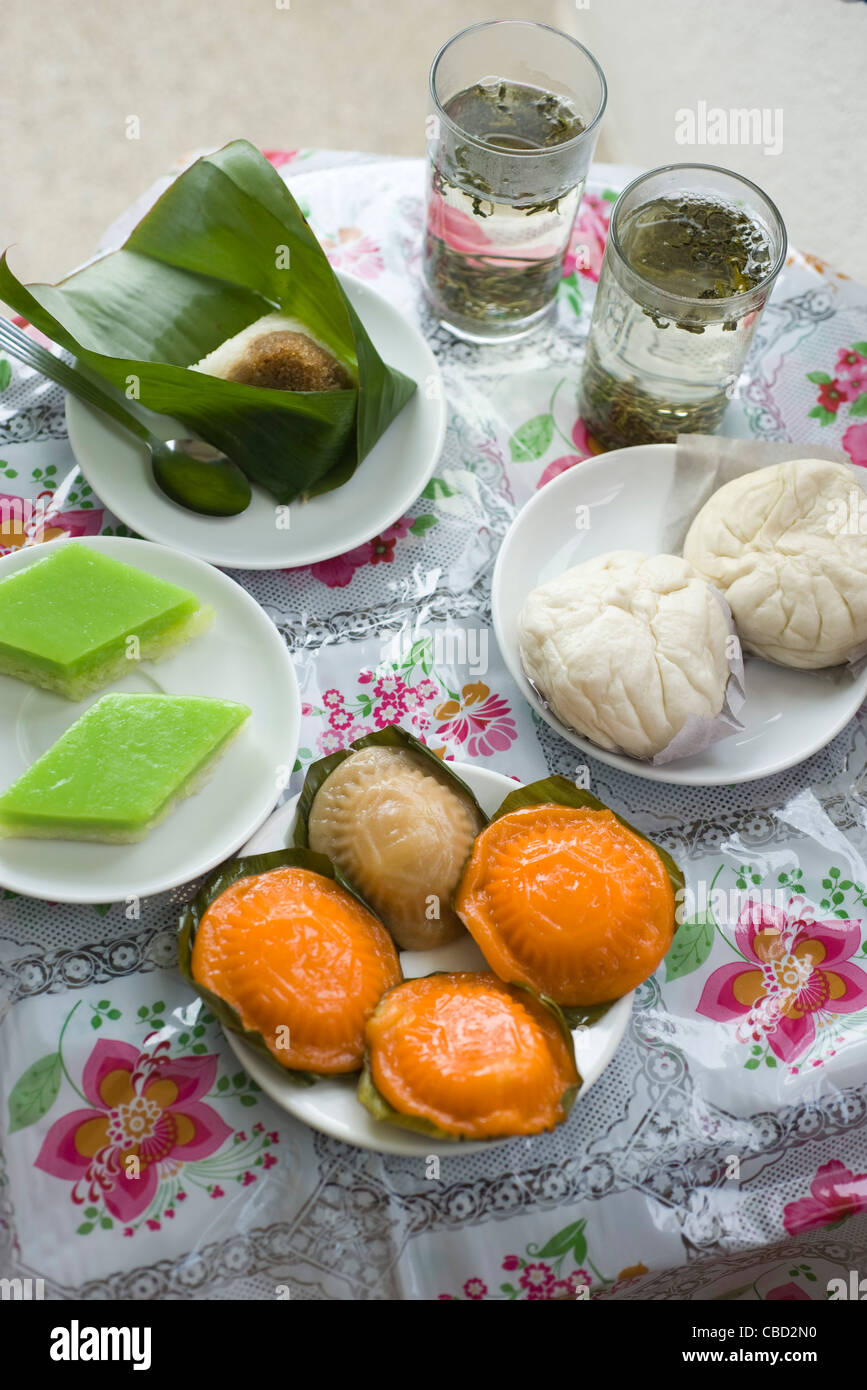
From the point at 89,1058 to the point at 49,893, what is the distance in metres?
0.15

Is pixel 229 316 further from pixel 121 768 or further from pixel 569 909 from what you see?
pixel 569 909

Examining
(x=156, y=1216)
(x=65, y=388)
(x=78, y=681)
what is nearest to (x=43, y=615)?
(x=78, y=681)

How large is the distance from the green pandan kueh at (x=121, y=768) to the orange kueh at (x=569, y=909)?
0.91 ft

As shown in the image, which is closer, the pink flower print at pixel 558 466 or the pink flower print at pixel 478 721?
the pink flower print at pixel 478 721

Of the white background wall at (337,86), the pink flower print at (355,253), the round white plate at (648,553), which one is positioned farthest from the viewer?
the white background wall at (337,86)

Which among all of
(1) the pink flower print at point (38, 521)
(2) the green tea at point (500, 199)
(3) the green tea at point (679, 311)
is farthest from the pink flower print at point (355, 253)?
(1) the pink flower print at point (38, 521)

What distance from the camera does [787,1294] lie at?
113 centimetres

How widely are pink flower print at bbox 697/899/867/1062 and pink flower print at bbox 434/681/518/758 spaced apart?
30 cm

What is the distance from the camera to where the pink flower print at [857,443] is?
132 centimetres

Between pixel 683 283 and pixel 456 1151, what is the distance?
34.5 inches

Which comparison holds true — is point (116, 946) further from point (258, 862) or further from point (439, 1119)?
point (439, 1119)

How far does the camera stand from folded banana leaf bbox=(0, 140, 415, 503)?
3.73 feet

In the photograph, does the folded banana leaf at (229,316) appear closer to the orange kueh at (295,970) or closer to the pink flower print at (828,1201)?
the orange kueh at (295,970)

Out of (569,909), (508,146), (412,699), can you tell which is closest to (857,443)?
(508,146)
